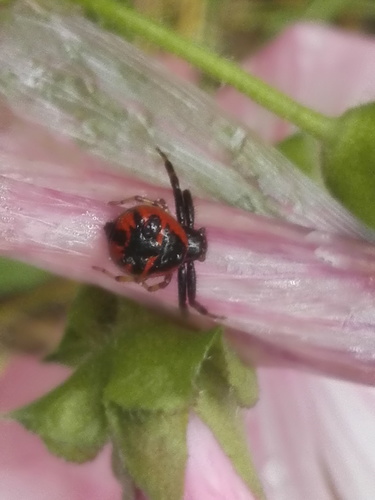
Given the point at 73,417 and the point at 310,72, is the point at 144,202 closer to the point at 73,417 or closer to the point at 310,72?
the point at 73,417

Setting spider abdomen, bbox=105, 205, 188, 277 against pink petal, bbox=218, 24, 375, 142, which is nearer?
spider abdomen, bbox=105, 205, 188, 277

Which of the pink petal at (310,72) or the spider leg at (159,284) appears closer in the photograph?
the spider leg at (159,284)

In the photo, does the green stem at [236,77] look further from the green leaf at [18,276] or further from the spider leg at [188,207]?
the green leaf at [18,276]

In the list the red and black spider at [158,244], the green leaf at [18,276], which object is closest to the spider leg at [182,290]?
the red and black spider at [158,244]

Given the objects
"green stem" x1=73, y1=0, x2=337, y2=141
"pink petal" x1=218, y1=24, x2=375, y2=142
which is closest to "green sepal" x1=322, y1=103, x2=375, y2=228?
"green stem" x1=73, y1=0, x2=337, y2=141

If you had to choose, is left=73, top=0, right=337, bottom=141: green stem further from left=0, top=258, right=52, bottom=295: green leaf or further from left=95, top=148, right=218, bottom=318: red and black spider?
left=0, top=258, right=52, bottom=295: green leaf

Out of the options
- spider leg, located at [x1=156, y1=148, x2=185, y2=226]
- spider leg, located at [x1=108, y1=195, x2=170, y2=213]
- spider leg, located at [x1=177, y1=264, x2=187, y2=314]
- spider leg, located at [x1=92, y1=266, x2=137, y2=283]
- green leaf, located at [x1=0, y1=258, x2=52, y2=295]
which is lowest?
green leaf, located at [x1=0, y1=258, x2=52, y2=295]

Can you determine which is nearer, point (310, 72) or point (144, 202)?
point (144, 202)

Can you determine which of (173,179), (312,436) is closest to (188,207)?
(173,179)
